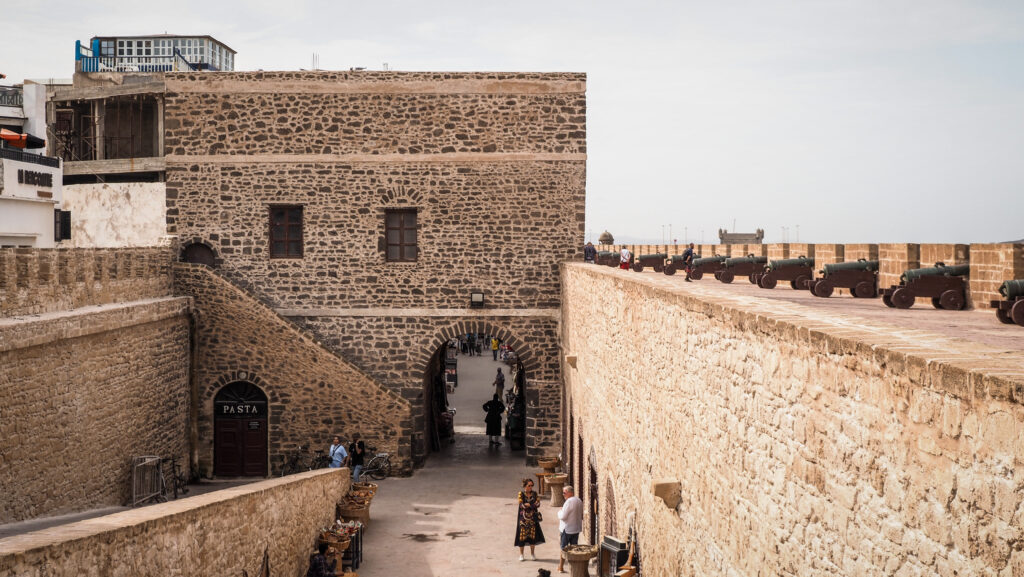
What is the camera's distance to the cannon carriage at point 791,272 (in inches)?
600

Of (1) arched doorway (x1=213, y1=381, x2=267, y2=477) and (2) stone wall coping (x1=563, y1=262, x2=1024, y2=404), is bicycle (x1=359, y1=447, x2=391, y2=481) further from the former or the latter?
(2) stone wall coping (x1=563, y1=262, x2=1024, y2=404)

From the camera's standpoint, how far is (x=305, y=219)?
19.8 m

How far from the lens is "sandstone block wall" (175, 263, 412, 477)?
18.9 m

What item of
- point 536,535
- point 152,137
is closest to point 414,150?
point 536,535

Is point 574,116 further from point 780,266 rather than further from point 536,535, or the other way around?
point 536,535

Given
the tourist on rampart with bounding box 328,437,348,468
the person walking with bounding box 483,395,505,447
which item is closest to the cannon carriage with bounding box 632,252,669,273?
the person walking with bounding box 483,395,505,447

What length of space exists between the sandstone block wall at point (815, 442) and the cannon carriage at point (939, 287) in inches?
145

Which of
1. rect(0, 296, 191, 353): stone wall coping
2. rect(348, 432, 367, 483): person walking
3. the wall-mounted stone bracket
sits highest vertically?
rect(0, 296, 191, 353): stone wall coping

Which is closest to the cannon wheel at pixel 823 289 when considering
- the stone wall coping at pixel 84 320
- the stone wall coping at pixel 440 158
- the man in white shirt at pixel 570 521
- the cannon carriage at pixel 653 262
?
the man in white shirt at pixel 570 521

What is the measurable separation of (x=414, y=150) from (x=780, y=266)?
26.7ft

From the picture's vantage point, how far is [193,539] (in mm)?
8797

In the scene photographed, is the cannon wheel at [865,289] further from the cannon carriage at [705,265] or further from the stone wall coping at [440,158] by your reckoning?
the stone wall coping at [440,158]

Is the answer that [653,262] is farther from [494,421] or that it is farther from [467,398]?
[467,398]

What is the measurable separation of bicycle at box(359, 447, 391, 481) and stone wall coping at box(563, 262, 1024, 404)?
1352cm
